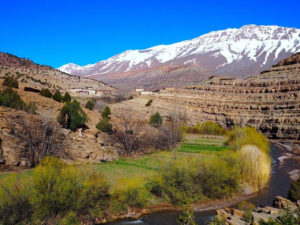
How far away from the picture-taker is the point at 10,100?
2595 centimetres

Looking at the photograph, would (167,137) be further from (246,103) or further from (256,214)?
(246,103)

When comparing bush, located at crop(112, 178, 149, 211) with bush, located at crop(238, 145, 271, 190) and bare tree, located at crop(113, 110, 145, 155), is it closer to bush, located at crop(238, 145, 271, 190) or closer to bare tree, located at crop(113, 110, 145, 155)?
bush, located at crop(238, 145, 271, 190)

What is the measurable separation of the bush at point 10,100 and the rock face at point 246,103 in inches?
1071

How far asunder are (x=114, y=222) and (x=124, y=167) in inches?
360

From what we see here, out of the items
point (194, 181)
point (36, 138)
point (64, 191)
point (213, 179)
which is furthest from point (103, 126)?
point (64, 191)

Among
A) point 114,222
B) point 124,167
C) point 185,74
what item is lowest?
point 114,222

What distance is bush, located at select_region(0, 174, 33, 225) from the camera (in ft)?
43.7

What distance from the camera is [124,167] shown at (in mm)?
Result: 25906

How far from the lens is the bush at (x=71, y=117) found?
29.2 m

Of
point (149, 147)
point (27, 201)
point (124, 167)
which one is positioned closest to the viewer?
point (27, 201)

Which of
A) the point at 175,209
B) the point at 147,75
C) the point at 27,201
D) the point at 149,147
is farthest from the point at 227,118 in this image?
the point at 147,75

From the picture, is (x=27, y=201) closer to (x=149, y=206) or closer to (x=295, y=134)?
(x=149, y=206)

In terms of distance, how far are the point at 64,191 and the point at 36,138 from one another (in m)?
10.4

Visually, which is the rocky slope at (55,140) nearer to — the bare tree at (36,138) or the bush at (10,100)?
the bare tree at (36,138)
